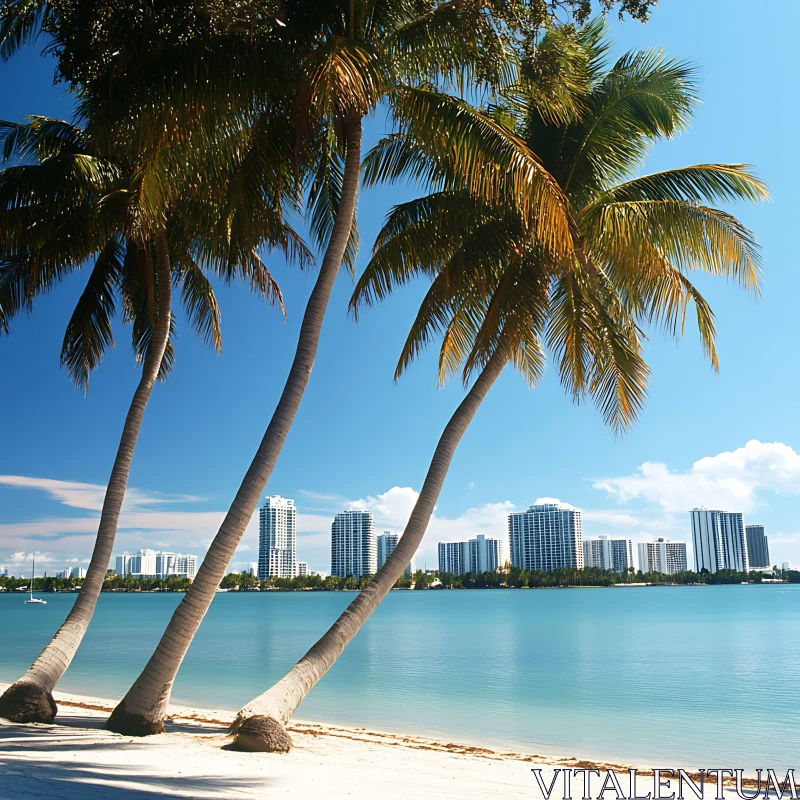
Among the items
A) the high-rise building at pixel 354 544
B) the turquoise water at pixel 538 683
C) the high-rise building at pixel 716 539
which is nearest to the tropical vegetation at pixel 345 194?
the turquoise water at pixel 538 683

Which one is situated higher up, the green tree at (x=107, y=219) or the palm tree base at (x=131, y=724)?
the green tree at (x=107, y=219)

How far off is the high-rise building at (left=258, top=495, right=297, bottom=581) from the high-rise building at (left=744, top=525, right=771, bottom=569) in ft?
318

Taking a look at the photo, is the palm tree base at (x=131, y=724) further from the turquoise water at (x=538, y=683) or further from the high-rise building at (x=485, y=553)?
the high-rise building at (x=485, y=553)

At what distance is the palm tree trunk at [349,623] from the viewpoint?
7684 mm

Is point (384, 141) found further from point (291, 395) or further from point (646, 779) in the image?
point (646, 779)

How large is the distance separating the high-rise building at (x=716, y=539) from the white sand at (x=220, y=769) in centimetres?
15737

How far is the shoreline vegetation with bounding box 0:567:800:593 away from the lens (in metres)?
136

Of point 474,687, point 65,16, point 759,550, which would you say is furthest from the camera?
point 759,550

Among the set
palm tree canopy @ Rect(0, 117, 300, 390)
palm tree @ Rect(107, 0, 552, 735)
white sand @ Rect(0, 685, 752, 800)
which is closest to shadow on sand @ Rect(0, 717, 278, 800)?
white sand @ Rect(0, 685, 752, 800)

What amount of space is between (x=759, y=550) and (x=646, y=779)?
17528 cm

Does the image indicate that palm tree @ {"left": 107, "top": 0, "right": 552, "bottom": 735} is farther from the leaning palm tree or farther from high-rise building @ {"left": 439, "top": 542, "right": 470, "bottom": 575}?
high-rise building @ {"left": 439, "top": 542, "right": 470, "bottom": 575}

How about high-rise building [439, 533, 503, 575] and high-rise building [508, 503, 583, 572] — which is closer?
high-rise building [508, 503, 583, 572]

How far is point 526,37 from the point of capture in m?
8.60

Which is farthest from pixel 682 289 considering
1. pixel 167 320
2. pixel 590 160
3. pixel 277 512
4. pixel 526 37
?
pixel 277 512
